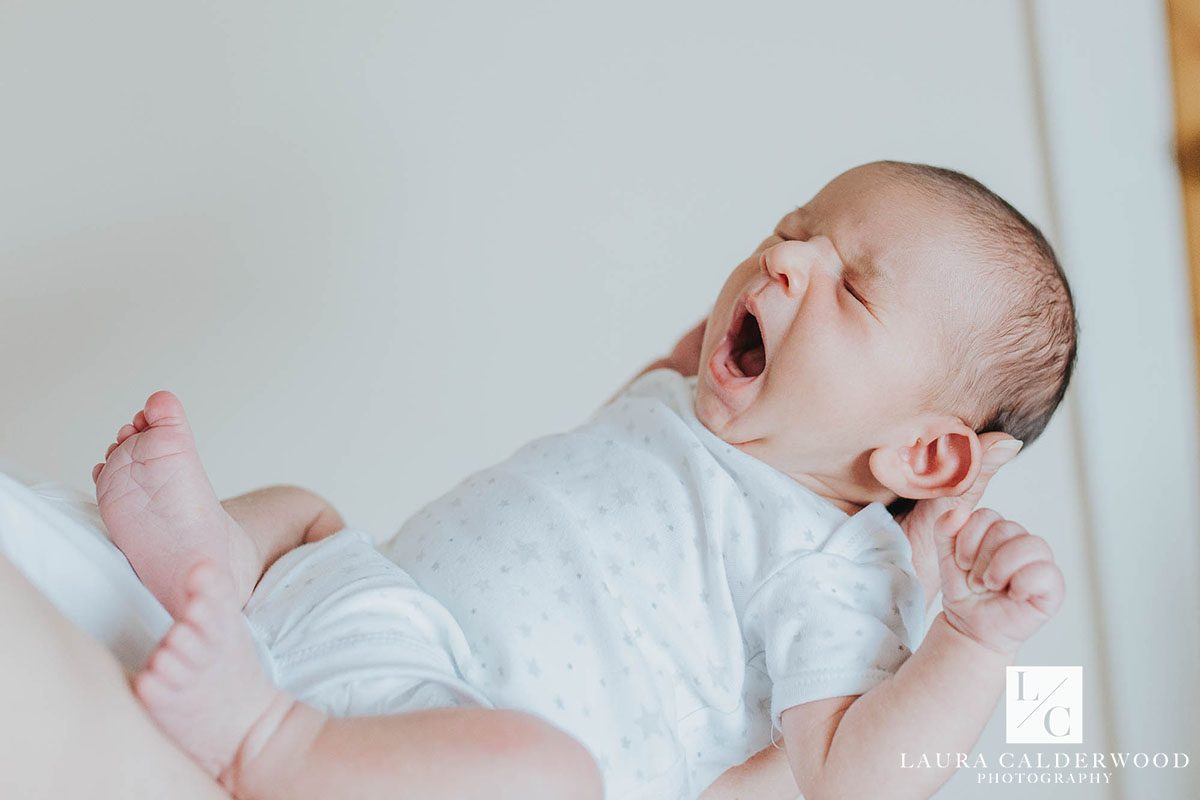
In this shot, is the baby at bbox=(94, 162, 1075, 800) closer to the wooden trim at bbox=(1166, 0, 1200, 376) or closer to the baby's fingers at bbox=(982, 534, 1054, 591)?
the baby's fingers at bbox=(982, 534, 1054, 591)

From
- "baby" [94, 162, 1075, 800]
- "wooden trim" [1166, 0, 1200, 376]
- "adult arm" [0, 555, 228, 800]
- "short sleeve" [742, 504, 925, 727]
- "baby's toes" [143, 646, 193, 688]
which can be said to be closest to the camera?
"adult arm" [0, 555, 228, 800]

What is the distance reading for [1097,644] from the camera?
1620 millimetres

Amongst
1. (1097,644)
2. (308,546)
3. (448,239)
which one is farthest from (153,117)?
(1097,644)

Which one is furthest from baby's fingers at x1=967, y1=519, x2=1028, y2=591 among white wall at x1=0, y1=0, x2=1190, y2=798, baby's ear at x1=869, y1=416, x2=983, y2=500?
white wall at x1=0, y1=0, x2=1190, y2=798

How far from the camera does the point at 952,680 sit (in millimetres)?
833

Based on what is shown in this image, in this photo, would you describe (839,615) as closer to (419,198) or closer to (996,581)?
(996,581)

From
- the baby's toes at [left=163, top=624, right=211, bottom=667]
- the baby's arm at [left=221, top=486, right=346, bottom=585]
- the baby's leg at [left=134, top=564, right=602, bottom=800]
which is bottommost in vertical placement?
the baby's leg at [left=134, top=564, right=602, bottom=800]

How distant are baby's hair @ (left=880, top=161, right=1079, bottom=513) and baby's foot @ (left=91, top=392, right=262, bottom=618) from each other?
56 cm

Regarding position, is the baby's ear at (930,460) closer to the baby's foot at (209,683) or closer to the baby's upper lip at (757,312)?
the baby's upper lip at (757,312)

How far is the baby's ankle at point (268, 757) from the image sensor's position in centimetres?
69

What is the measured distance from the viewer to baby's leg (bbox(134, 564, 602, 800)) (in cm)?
66

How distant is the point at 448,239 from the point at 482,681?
37.4 inches

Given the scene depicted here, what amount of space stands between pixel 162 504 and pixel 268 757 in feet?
0.64

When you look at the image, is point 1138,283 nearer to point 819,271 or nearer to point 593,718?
point 819,271
